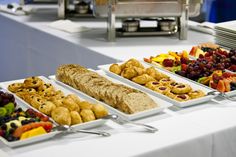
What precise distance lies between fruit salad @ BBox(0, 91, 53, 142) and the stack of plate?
1.05 metres

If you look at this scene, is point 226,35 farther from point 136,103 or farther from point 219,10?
point 219,10

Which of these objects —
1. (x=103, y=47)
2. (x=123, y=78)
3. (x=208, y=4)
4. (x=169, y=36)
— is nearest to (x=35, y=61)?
(x=103, y=47)

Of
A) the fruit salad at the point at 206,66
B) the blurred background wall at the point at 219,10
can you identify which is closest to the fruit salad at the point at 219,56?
the fruit salad at the point at 206,66

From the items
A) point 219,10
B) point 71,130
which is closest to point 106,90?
point 71,130

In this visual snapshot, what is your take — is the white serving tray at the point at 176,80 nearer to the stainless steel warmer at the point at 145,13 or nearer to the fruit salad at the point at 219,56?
the fruit salad at the point at 219,56

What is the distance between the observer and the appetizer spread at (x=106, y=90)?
1.30 m

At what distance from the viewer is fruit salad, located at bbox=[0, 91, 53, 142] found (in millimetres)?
1128

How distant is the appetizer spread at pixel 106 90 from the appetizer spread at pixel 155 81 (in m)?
0.10

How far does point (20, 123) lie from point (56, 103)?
148 mm

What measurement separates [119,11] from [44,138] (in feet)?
3.55

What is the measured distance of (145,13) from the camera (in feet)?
7.14

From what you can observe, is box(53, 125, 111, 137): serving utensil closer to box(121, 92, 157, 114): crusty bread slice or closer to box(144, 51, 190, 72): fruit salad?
box(121, 92, 157, 114): crusty bread slice

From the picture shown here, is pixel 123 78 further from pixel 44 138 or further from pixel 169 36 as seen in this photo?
pixel 169 36

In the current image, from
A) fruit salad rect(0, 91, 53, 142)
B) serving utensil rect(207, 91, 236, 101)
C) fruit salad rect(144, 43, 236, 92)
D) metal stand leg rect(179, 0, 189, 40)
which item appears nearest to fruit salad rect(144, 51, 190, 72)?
fruit salad rect(144, 43, 236, 92)
